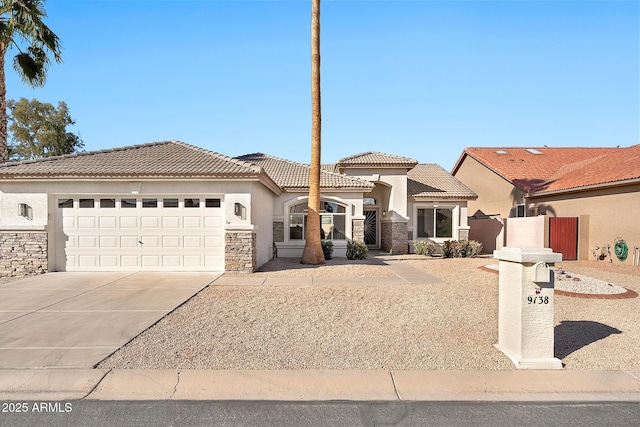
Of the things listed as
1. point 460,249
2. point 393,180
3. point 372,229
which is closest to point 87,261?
point 393,180

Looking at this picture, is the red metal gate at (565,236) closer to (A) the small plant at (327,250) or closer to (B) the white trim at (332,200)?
(B) the white trim at (332,200)

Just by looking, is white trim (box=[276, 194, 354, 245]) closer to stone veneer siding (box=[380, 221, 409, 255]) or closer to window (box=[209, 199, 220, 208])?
stone veneer siding (box=[380, 221, 409, 255])

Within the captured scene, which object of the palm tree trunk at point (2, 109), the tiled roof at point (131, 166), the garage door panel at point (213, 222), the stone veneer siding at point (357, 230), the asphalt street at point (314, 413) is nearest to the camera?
A: the asphalt street at point (314, 413)

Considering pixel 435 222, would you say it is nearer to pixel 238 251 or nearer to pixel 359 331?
pixel 238 251

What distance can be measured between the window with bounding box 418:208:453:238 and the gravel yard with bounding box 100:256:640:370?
10770 mm

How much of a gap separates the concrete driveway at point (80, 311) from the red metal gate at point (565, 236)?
15456mm

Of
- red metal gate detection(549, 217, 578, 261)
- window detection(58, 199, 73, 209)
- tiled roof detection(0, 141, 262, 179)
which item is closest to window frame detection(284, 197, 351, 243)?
tiled roof detection(0, 141, 262, 179)

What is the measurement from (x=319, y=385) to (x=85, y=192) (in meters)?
11.1

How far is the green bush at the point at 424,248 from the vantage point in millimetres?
18547

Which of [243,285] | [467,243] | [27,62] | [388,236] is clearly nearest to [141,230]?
[243,285]

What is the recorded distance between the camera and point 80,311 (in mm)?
7297

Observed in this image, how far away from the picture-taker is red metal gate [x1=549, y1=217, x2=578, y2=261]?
16438mm

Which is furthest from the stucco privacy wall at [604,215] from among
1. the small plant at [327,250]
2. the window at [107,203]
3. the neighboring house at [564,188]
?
the window at [107,203]

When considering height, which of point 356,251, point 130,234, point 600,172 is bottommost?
point 356,251
